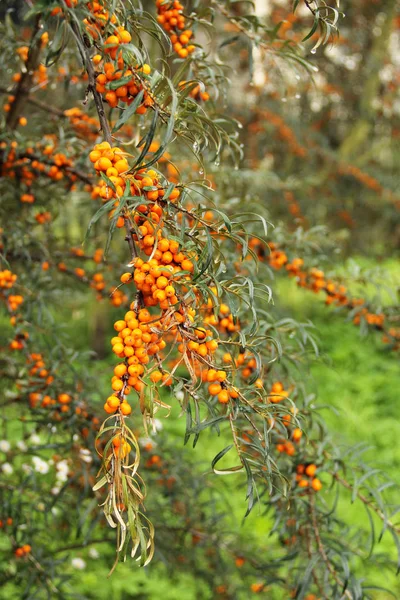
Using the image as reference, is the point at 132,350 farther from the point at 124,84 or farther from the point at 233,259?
the point at 233,259

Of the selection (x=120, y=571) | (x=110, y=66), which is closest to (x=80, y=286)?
(x=110, y=66)

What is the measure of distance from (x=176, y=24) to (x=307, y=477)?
3.59ft

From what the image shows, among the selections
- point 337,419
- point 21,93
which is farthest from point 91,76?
point 337,419

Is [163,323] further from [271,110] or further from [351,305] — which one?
[271,110]

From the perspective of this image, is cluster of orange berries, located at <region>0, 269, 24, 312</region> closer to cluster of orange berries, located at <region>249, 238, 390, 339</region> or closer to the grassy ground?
cluster of orange berries, located at <region>249, 238, 390, 339</region>

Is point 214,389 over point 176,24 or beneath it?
beneath

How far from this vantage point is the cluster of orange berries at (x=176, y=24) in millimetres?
1207

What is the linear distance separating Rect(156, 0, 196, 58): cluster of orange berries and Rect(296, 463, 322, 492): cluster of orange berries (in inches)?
39.2

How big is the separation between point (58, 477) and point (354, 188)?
4.52 metres

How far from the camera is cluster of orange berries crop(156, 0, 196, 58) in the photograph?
121 cm

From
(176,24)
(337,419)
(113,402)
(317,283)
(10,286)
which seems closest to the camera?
(113,402)

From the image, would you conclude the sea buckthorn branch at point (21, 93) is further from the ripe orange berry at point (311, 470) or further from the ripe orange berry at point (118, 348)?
the ripe orange berry at point (311, 470)

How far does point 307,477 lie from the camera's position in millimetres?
1312

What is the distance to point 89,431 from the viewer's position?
1.49m
